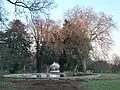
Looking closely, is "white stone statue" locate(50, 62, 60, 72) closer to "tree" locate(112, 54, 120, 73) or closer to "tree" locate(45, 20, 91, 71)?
"tree" locate(45, 20, 91, 71)

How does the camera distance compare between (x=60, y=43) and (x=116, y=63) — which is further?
(x=116, y=63)

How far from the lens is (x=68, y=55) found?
5800cm

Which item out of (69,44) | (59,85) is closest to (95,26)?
(69,44)

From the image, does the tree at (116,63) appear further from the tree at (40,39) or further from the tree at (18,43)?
the tree at (18,43)

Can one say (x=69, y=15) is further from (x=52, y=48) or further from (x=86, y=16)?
(x=52, y=48)

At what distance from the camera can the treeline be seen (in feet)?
181

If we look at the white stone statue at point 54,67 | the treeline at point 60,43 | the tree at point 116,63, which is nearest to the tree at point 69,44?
the treeline at point 60,43

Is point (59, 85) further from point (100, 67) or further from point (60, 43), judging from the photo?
point (100, 67)

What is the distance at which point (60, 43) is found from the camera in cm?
5859

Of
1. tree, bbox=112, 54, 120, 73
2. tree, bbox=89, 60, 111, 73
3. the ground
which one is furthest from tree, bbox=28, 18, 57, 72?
the ground

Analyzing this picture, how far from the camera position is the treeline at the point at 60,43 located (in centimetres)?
5509

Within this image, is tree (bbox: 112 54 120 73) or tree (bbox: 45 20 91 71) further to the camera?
tree (bbox: 112 54 120 73)

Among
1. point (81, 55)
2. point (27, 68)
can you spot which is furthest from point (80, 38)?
point (27, 68)

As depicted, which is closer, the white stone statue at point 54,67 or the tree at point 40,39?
the tree at point 40,39
